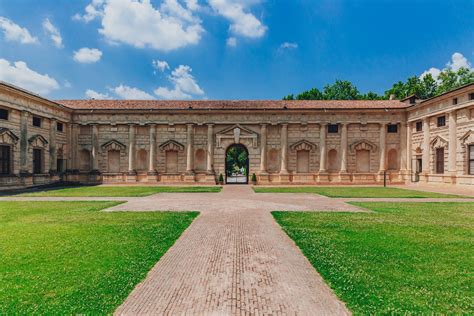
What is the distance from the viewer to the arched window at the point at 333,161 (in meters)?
32.2

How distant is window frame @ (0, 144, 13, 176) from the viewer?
76.8ft

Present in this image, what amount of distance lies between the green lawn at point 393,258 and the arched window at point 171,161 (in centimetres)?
2359

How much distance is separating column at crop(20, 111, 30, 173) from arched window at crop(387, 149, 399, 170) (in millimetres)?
37864

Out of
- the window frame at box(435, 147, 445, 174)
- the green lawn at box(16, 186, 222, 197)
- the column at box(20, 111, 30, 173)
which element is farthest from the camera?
the window frame at box(435, 147, 445, 174)

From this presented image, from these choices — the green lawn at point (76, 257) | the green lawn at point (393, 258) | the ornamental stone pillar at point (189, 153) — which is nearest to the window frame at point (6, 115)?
the ornamental stone pillar at point (189, 153)

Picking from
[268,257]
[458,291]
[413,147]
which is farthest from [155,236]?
[413,147]

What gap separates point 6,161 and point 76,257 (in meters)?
24.6

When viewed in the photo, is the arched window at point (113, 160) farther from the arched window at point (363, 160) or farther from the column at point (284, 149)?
the arched window at point (363, 160)

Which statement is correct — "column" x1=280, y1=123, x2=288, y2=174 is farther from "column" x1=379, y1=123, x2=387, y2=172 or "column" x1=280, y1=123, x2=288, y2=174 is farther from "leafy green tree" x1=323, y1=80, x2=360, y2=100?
"leafy green tree" x1=323, y1=80, x2=360, y2=100

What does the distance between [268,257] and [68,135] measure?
32755 mm

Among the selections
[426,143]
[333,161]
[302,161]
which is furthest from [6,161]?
[426,143]

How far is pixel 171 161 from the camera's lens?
3241 centimetres

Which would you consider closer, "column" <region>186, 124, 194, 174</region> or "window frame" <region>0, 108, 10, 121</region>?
"window frame" <region>0, 108, 10, 121</region>

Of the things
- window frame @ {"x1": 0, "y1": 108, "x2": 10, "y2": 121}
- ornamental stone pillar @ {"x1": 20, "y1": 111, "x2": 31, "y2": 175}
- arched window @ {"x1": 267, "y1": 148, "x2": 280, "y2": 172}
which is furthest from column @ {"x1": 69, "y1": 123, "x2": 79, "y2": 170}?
arched window @ {"x1": 267, "y1": 148, "x2": 280, "y2": 172}
